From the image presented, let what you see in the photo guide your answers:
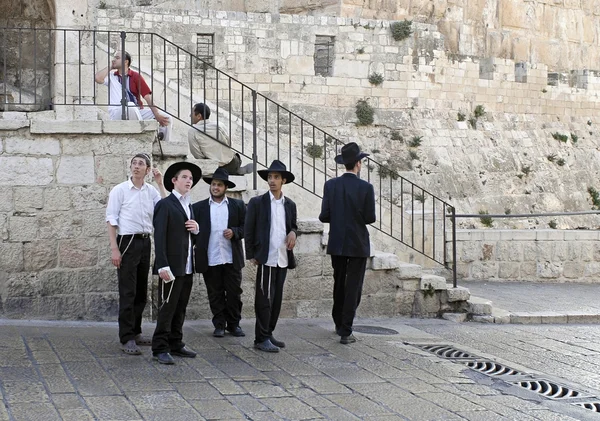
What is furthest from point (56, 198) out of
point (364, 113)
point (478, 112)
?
point (478, 112)

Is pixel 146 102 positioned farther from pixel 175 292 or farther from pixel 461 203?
pixel 461 203

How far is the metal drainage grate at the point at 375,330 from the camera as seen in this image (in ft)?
30.0

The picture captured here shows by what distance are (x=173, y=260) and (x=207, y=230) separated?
124 cm

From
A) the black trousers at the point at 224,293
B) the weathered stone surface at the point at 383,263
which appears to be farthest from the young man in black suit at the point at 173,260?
the weathered stone surface at the point at 383,263

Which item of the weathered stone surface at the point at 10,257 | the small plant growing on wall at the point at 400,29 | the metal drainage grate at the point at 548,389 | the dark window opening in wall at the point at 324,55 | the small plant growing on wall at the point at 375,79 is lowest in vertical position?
the metal drainage grate at the point at 548,389

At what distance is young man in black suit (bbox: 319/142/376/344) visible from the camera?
28.0ft

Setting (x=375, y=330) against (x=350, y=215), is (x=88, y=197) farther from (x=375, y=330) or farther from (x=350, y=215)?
(x=375, y=330)

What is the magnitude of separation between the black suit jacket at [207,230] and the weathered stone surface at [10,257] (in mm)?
1868

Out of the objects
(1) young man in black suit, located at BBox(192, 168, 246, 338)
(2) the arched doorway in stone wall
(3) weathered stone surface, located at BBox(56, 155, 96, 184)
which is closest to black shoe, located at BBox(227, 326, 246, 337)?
(1) young man in black suit, located at BBox(192, 168, 246, 338)

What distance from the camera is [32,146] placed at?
8922 millimetres

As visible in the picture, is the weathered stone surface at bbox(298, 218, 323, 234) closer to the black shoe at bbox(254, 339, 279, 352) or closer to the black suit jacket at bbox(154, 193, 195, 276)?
the black shoe at bbox(254, 339, 279, 352)

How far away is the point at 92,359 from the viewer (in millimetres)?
7082

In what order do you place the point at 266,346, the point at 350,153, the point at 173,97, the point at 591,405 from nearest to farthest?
the point at 591,405
the point at 266,346
the point at 350,153
the point at 173,97

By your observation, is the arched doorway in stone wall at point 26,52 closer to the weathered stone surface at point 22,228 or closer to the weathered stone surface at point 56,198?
the weathered stone surface at point 56,198
